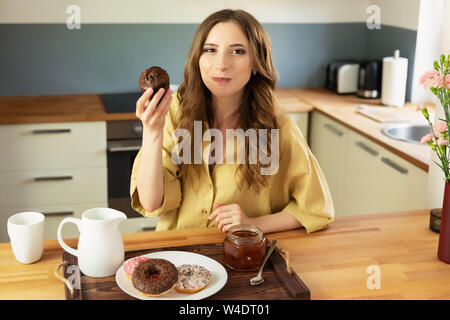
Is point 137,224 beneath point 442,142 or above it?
beneath

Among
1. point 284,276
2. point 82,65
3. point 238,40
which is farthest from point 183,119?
point 82,65

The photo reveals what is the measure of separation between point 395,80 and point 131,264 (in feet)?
7.99

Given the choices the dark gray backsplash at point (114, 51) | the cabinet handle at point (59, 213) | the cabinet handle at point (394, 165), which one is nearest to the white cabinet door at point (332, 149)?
the cabinet handle at point (394, 165)

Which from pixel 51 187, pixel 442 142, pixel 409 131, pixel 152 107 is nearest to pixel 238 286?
pixel 152 107

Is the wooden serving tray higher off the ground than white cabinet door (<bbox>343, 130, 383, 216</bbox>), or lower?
higher

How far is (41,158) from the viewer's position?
314cm

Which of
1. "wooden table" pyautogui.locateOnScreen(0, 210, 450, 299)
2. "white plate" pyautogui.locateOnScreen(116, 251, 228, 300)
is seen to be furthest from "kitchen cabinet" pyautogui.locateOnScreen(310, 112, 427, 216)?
"white plate" pyautogui.locateOnScreen(116, 251, 228, 300)

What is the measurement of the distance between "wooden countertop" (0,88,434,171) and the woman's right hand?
1.43m

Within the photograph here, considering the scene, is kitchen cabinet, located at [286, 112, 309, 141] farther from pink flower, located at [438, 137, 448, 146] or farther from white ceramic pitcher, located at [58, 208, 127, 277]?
white ceramic pitcher, located at [58, 208, 127, 277]

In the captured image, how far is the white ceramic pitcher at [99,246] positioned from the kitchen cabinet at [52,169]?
191cm

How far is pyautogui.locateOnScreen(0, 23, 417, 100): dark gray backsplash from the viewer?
3.50m

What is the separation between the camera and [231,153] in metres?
1.74
